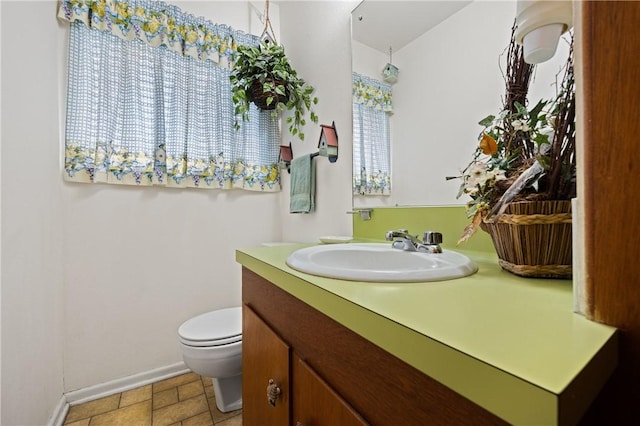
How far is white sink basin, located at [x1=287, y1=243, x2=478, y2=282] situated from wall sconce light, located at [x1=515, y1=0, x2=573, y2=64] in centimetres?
41

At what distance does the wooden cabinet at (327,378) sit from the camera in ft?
1.07

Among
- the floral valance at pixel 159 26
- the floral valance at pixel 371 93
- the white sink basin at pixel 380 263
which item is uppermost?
the floral valance at pixel 159 26

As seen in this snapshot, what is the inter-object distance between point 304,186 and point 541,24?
1.32 m

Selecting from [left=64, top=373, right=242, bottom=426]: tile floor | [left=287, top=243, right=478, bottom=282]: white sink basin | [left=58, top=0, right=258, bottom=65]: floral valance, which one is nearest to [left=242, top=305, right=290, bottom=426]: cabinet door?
[left=287, top=243, right=478, bottom=282]: white sink basin

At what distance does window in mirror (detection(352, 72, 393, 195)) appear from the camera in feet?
4.01

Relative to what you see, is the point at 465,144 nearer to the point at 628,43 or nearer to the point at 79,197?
the point at 628,43

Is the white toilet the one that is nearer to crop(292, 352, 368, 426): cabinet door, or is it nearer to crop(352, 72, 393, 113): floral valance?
crop(292, 352, 368, 426): cabinet door

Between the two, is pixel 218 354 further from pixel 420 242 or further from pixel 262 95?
pixel 262 95

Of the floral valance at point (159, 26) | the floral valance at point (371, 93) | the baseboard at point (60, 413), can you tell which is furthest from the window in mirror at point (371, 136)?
the baseboard at point (60, 413)

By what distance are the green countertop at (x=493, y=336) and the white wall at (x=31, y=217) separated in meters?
1.05

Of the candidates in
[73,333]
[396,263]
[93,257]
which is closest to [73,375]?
[73,333]

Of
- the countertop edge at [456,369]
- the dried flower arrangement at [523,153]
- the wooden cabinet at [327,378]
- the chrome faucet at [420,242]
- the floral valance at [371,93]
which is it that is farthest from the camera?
the floral valance at [371,93]

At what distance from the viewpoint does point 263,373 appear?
30.9 inches

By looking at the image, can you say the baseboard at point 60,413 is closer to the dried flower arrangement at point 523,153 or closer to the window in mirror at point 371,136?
the window in mirror at point 371,136
